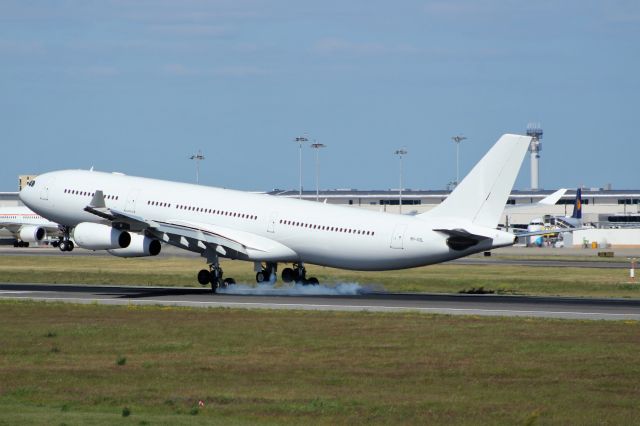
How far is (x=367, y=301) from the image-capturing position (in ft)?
165

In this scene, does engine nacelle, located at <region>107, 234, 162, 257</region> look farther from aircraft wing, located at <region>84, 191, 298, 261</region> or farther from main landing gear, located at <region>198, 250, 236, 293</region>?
main landing gear, located at <region>198, 250, 236, 293</region>

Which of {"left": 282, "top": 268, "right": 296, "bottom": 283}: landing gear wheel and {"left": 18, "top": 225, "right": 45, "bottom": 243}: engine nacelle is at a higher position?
{"left": 18, "top": 225, "right": 45, "bottom": 243}: engine nacelle

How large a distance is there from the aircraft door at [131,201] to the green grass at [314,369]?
60.9ft

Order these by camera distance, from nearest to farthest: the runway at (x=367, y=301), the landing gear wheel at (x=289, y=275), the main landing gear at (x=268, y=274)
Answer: the runway at (x=367, y=301), the landing gear wheel at (x=289, y=275), the main landing gear at (x=268, y=274)

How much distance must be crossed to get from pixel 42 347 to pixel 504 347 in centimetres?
1331

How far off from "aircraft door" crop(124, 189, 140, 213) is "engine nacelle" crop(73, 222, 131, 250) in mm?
5236

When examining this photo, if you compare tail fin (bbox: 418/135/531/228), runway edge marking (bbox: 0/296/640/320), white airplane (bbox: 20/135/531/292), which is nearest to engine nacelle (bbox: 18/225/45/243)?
white airplane (bbox: 20/135/531/292)

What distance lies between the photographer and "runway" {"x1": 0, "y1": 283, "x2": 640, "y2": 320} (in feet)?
147

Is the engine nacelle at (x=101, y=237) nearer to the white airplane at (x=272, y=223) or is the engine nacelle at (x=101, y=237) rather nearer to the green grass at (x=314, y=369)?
the white airplane at (x=272, y=223)

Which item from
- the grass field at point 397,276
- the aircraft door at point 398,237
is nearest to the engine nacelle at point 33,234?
the grass field at point 397,276

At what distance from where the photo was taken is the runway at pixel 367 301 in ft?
147

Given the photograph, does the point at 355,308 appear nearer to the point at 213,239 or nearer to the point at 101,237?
the point at 213,239

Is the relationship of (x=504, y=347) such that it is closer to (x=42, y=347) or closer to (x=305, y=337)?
(x=305, y=337)

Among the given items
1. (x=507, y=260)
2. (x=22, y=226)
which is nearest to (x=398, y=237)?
(x=507, y=260)
